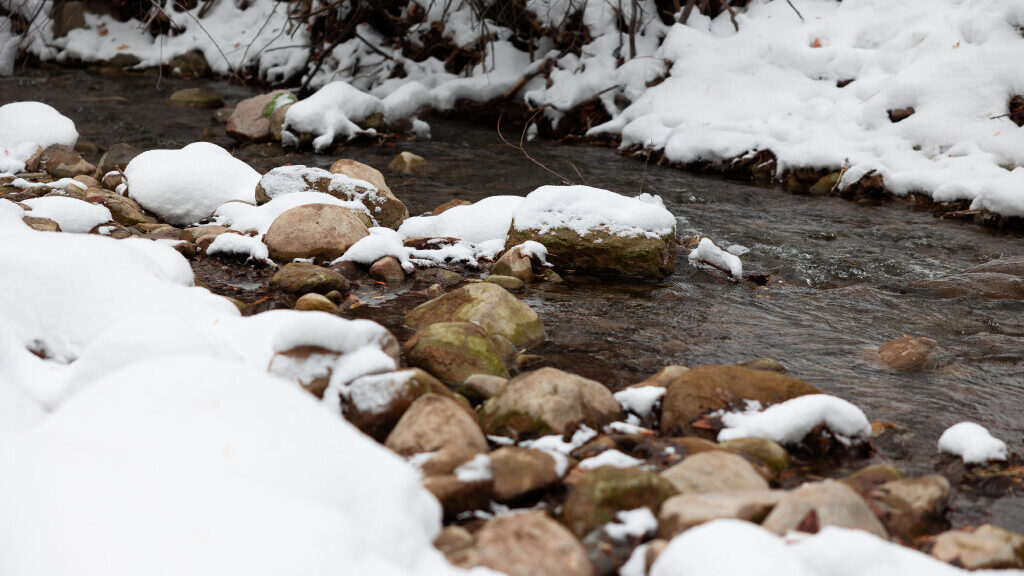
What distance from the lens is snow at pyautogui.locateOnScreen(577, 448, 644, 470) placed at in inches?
94.7

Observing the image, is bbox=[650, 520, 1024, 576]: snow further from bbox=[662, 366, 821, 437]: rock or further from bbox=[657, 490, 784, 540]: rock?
bbox=[662, 366, 821, 437]: rock

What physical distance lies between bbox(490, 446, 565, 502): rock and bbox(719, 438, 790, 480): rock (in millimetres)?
611

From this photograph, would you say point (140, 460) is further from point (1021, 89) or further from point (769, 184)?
point (1021, 89)

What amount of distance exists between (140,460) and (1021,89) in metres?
7.51

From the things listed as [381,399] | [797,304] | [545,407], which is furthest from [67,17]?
[545,407]

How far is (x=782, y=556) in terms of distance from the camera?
68.5 inches

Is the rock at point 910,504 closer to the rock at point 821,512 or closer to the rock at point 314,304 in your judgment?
the rock at point 821,512

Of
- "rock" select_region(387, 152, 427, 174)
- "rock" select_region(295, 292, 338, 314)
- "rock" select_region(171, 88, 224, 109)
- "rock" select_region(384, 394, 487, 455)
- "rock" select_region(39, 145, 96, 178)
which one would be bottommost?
"rock" select_region(39, 145, 96, 178)

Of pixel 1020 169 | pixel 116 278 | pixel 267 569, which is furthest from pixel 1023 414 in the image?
pixel 1020 169

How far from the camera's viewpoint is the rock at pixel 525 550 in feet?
5.90

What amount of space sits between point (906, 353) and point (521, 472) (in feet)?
7.14

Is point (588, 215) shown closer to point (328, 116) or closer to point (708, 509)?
point (708, 509)

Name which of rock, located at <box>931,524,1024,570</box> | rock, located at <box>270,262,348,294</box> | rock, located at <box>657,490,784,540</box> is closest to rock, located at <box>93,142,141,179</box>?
rock, located at <box>270,262,348,294</box>

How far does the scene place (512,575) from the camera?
1.78 m
